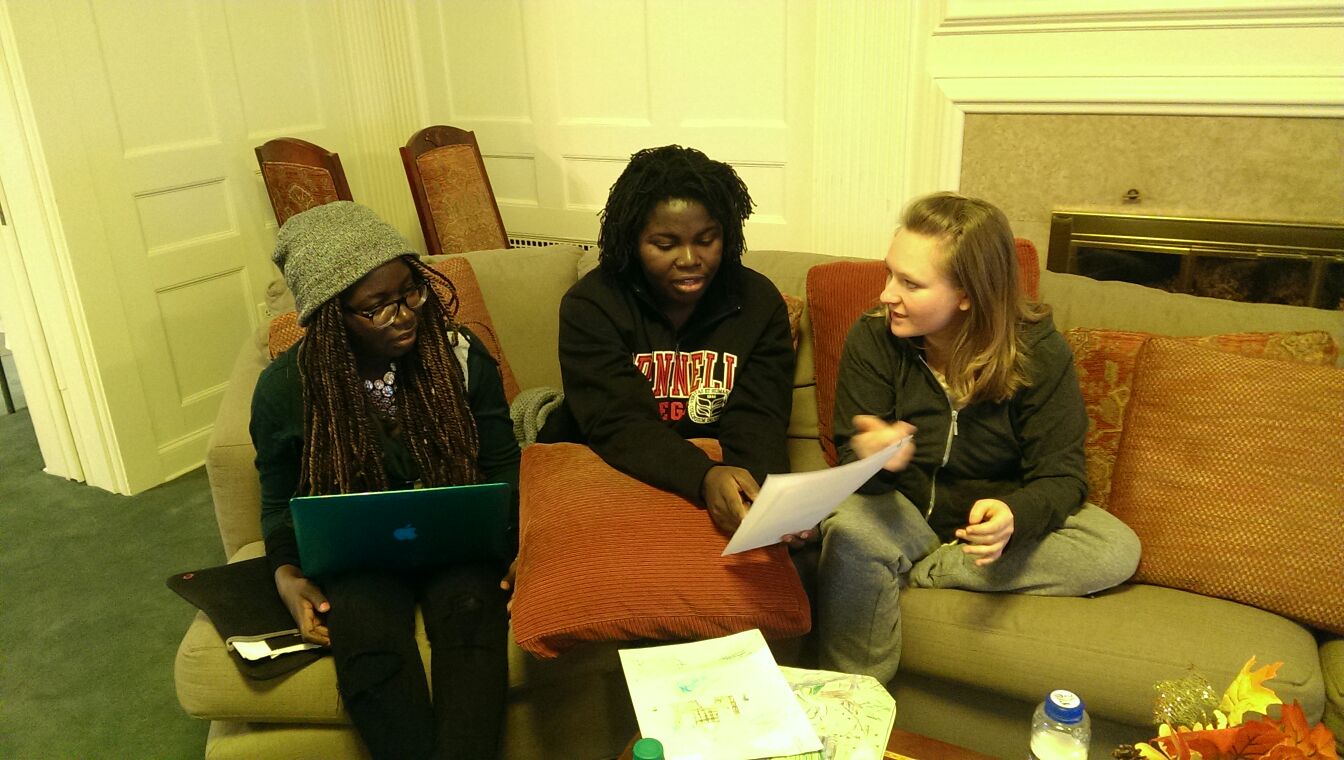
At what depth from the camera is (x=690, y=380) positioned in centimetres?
176

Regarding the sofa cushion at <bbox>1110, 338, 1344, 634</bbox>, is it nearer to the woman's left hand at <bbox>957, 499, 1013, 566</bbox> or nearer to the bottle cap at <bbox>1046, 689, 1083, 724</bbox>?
the woman's left hand at <bbox>957, 499, 1013, 566</bbox>

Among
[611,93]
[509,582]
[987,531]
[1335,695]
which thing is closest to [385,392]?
[509,582]

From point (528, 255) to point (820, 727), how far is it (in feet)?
4.63

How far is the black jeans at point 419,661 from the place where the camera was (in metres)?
1.34

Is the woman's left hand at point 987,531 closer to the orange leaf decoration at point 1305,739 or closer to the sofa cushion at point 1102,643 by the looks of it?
the sofa cushion at point 1102,643

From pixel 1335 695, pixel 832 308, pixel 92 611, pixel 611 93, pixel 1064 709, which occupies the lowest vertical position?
pixel 92 611

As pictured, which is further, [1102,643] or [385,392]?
[385,392]

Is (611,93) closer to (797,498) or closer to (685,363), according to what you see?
(685,363)

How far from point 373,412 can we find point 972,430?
1.03 m

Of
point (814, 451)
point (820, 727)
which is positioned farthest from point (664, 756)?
point (814, 451)

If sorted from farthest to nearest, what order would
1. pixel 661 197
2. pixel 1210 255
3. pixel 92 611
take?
pixel 1210 255
pixel 92 611
pixel 661 197

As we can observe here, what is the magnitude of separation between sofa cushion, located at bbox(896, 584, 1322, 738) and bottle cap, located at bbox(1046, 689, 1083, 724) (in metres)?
0.38

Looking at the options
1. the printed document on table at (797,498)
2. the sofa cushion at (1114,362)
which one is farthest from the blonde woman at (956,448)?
the printed document on table at (797,498)

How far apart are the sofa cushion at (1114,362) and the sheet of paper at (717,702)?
32.0 inches
